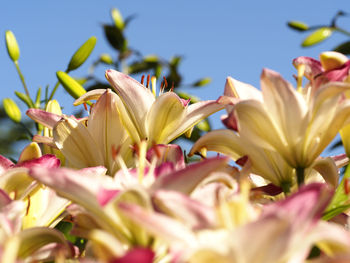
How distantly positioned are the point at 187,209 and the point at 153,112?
390 millimetres

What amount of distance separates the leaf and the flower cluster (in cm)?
269

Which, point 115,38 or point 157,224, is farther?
point 115,38

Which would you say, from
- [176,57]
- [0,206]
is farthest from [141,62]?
[0,206]

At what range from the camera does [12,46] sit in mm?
1234

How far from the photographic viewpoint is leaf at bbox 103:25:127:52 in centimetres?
349

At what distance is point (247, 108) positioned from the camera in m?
0.55

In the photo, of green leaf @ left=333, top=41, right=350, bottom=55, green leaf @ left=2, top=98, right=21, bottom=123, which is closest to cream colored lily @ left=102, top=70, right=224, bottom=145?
green leaf @ left=2, top=98, right=21, bottom=123

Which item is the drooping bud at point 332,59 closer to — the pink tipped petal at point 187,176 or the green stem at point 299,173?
the green stem at point 299,173

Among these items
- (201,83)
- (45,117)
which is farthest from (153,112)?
(201,83)

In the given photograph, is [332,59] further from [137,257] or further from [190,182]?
[137,257]

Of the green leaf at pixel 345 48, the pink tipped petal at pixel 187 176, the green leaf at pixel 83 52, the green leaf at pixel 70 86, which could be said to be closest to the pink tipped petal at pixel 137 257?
the pink tipped petal at pixel 187 176

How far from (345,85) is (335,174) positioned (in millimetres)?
124

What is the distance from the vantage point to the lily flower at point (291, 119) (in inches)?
21.7

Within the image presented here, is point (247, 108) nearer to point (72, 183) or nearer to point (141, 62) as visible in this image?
point (72, 183)
